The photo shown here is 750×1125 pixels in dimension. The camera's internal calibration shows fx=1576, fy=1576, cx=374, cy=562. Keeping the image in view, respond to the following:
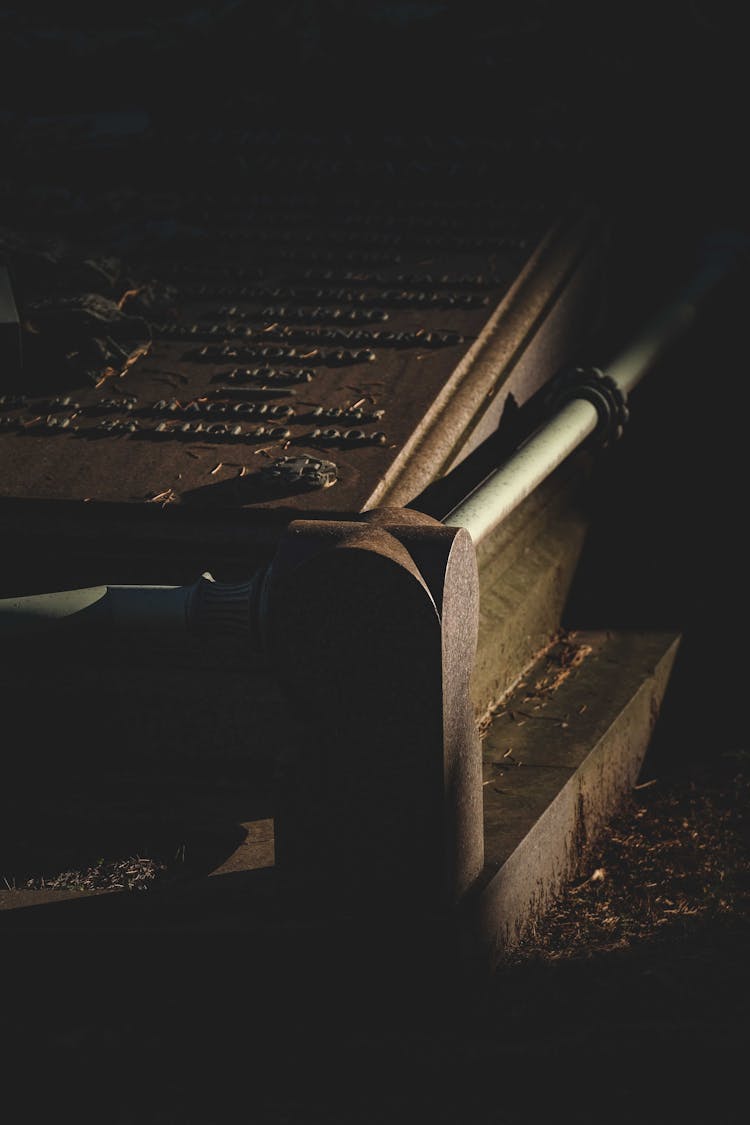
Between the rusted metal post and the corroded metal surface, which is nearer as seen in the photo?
the rusted metal post

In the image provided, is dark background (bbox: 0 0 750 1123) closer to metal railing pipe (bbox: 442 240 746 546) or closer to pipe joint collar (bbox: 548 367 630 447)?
metal railing pipe (bbox: 442 240 746 546)

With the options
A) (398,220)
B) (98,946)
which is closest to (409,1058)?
(98,946)

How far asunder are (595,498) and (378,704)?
2.90 meters

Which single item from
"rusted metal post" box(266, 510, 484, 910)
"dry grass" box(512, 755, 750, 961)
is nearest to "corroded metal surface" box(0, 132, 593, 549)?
"rusted metal post" box(266, 510, 484, 910)

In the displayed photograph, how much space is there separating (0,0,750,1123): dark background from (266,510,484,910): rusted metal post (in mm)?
268

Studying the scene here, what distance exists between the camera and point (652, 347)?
607cm

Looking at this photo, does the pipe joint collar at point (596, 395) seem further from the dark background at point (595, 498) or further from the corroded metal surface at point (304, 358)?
the dark background at point (595, 498)

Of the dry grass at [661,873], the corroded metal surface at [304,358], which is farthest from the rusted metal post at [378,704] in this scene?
the corroded metal surface at [304,358]

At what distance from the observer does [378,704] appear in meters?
3.63

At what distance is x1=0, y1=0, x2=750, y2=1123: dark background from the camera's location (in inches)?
135

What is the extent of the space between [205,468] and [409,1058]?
6.34 feet

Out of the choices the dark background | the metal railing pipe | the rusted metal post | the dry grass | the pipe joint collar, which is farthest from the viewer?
the pipe joint collar

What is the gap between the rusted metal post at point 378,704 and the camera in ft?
11.6

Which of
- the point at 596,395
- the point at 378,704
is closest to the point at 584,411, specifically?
the point at 596,395
